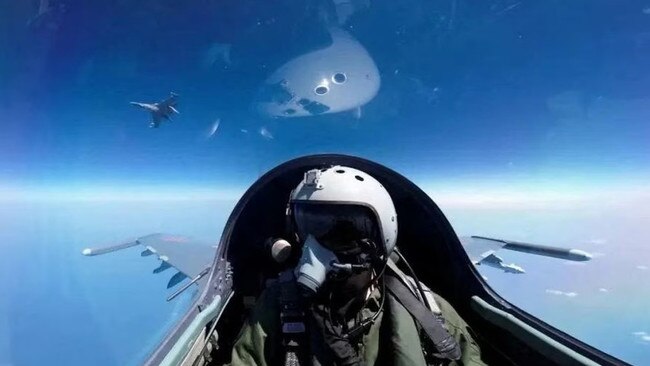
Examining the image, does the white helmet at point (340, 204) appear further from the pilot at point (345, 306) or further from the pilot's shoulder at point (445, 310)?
the pilot's shoulder at point (445, 310)

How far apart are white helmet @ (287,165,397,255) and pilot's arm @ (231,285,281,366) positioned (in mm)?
320

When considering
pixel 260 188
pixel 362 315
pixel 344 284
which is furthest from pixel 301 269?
pixel 260 188

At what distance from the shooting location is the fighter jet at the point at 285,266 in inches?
67.0

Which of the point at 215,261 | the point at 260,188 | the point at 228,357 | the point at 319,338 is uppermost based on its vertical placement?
the point at 260,188

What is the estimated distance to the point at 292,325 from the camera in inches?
55.2

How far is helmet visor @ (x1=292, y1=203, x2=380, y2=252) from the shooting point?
1.46 metres

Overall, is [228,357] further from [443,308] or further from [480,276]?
[480,276]

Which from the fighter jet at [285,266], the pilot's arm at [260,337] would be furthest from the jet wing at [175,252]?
the pilot's arm at [260,337]

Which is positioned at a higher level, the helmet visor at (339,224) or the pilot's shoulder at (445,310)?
the helmet visor at (339,224)

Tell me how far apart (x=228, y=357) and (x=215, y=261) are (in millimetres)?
499

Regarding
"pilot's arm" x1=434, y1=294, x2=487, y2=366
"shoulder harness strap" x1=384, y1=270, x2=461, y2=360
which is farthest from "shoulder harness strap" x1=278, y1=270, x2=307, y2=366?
"pilot's arm" x1=434, y1=294, x2=487, y2=366

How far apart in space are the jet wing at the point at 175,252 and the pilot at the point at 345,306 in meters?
2.77

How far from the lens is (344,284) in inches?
56.3

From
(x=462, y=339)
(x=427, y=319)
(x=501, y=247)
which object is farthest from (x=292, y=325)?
(x=501, y=247)
